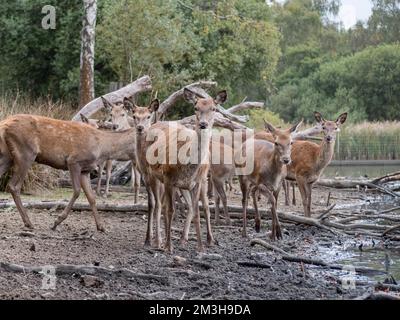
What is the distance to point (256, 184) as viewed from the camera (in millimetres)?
11664

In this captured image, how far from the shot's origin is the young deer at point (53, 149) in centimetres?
1097

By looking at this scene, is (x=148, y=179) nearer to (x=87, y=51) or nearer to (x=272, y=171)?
(x=272, y=171)

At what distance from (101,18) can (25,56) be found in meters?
3.38

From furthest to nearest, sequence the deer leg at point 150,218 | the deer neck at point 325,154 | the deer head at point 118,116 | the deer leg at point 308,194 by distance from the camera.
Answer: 1. the deer head at point 118,116
2. the deer neck at point 325,154
3. the deer leg at point 308,194
4. the deer leg at point 150,218

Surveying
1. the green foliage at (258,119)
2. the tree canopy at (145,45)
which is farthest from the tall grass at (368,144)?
the tree canopy at (145,45)

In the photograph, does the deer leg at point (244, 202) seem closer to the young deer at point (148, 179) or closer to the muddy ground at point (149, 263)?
the muddy ground at point (149, 263)

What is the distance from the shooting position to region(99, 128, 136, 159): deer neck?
11.5 m

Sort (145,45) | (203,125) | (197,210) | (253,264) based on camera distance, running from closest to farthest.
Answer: (253,264)
(203,125)
(197,210)
(145,45)

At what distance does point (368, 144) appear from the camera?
3105cm

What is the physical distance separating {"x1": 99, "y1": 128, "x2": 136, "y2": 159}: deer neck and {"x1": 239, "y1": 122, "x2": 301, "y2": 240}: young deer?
180 cm

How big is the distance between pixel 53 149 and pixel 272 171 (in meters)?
3.12

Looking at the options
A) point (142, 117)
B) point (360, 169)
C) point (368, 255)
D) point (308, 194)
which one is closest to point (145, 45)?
point (360, 169)
